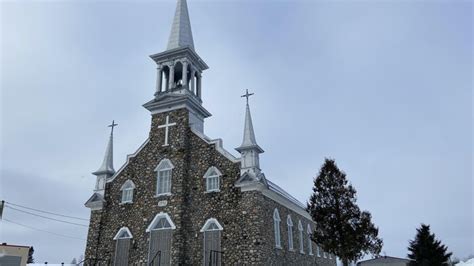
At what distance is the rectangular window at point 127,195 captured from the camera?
26.3 m

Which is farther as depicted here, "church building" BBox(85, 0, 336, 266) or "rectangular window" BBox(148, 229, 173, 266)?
"rectangular window" BBox(148, 229, 173, 266)

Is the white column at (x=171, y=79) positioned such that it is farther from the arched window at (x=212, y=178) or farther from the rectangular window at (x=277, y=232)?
the rectangular window at (x=277, y=232)

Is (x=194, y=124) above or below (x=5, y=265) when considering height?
above

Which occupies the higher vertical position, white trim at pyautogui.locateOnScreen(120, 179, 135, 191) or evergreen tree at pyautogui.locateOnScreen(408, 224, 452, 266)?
white trim at pyautogui.locateOnScreen(120, 179, 135, 191)

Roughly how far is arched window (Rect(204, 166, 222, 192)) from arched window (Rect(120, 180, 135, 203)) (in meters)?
5.45

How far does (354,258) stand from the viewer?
65.0 ft

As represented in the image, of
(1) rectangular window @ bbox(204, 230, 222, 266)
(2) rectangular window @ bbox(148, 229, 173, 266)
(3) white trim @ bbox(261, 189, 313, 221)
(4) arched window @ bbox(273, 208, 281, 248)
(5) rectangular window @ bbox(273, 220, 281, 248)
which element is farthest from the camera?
(4) arched window @ bbox(273, 208, 281, 248)

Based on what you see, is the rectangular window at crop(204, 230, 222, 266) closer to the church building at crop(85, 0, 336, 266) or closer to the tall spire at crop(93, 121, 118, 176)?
the church building at crop(85, 0, 336, 266)

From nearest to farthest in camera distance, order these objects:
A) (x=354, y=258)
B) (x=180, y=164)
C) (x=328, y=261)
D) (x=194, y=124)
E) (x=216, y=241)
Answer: (x=354, y=258) < (x=216, y=241) < (x=180, y=164) < (x=194, y=124) < (x=328, y=261)

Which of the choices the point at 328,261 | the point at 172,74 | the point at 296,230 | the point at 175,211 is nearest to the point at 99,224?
the point at 175,211

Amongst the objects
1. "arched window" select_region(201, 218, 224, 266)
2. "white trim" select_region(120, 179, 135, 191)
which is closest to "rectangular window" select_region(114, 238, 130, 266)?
"white trim" select_region(120, 179, 135, 191)

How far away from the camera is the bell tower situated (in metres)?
27.0

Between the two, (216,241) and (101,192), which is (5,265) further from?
(216,241)

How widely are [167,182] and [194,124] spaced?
14.1ft
